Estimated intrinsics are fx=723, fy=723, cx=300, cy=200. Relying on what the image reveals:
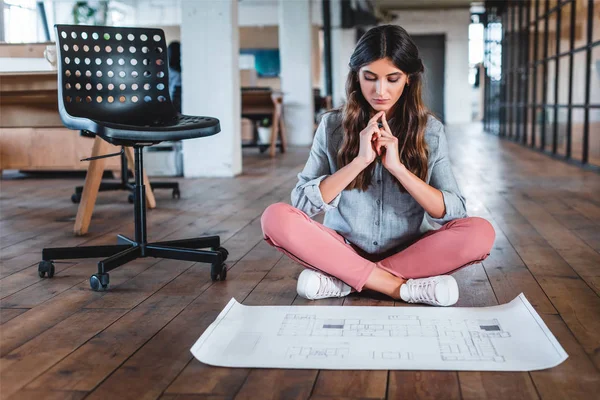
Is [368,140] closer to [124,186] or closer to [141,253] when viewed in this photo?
[141,253]

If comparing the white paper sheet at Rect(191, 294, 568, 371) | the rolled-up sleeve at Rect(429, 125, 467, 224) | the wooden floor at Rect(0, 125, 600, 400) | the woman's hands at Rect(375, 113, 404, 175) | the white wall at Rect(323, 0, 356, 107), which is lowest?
the wooden floor at Rect(0, 125, 600, 400)

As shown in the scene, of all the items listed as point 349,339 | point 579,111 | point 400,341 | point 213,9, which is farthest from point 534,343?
point 579,111

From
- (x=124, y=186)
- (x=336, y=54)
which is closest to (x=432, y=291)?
(x=124, y=186)

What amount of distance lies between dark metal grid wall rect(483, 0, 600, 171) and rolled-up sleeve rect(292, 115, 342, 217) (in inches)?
153

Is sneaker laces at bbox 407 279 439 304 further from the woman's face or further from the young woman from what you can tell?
the woman's face

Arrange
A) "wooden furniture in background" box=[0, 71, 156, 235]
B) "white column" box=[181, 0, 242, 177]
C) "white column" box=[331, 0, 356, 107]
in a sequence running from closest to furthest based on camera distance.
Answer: "wooden furniture in background" box=[0, 71, 156, 235] < "white column" box=[181, 0, 242, 177] < "white column" box=[331, 0, 356, 107]

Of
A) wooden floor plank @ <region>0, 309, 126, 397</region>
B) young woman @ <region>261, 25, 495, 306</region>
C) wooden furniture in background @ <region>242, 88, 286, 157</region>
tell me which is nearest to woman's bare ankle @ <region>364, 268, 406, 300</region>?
young woman @ <region>261, 25, 495, 306</region>

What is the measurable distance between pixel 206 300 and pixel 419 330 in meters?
0.63

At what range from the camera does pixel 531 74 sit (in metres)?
8.20

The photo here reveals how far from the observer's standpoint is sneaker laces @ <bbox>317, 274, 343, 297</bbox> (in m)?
1.91

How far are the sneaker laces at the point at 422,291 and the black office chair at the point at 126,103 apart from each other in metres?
0.62

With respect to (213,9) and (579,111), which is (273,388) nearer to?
(213,9)

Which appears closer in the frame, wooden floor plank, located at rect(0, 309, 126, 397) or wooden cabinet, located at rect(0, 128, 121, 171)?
wooden floor plank, located at rect(0, 309, 126, 397)

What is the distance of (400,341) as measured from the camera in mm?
1556
